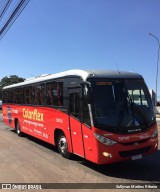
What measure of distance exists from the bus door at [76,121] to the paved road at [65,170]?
54 centimetres

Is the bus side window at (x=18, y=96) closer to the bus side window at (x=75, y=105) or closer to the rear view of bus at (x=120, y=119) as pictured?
the bus side window at (x=75, y=105)

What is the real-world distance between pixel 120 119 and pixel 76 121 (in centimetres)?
150

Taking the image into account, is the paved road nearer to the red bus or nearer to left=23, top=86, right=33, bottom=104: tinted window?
the red bus

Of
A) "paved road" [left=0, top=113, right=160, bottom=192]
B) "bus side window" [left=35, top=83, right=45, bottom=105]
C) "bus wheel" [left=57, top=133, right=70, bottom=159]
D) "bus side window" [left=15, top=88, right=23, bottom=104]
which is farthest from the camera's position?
"bus side window" [left=15, top=88, right=23, bottom=104]

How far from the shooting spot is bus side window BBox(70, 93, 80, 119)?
29.6ft

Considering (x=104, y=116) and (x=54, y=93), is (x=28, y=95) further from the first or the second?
(x=104, y=116)

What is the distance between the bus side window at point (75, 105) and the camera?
9031 millimetres

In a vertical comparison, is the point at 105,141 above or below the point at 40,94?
below

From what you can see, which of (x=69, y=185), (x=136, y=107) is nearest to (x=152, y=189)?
(x=69, y=185)

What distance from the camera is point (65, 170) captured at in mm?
8602

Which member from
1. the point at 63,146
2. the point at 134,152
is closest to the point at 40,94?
the point at 63,146

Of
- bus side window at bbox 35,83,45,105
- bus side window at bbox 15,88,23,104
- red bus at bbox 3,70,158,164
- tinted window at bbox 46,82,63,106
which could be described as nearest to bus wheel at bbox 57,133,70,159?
red bus at bbox 3,70,158,164

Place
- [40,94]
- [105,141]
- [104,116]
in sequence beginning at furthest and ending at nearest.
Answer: [40,94] < [104,116] < [105,141]

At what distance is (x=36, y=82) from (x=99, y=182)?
665 cm
